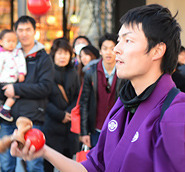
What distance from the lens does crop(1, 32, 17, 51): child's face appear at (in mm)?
4125

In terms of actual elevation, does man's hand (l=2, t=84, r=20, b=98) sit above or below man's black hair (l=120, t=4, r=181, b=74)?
below

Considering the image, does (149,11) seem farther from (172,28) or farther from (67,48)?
(67,48)

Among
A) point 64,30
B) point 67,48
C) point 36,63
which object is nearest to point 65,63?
point 67,48

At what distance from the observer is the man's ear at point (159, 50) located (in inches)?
66.4

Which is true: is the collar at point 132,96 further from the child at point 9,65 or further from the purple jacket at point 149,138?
the child at point 9,65

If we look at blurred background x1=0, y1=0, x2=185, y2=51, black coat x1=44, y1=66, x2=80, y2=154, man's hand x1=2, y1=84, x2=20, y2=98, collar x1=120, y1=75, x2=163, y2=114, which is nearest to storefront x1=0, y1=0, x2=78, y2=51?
blurred background x1=0, y1=0, x2=185, y2=51

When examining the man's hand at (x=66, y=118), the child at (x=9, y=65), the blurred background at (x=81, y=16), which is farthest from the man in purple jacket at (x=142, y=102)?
the blurred background at (x=81, y=16)

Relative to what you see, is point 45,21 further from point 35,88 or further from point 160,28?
point 160,28

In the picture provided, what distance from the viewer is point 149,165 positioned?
4.96 ft

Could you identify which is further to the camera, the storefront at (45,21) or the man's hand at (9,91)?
the storefront at (45,21)

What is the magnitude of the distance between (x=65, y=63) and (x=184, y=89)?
1940mm

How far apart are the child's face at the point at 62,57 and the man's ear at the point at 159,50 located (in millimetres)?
3293

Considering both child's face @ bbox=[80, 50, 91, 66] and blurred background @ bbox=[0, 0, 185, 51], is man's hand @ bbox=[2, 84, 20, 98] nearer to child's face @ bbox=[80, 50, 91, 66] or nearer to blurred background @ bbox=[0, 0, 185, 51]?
child's face @ bbox=[80, 50, 91, 66]

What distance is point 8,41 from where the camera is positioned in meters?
4.14
